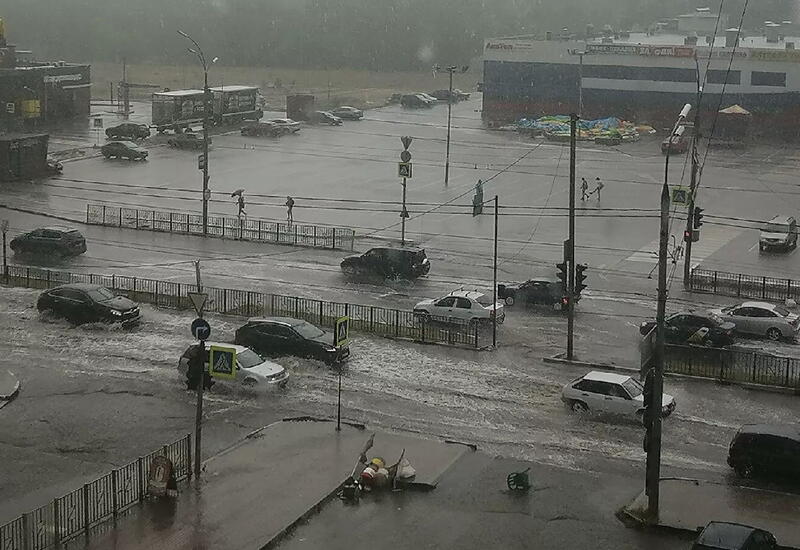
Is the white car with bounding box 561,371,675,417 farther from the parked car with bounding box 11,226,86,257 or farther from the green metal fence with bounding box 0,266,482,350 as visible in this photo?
the parked car with bounding box 11,226,86,257

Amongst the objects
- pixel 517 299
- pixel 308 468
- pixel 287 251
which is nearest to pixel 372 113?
pixel 287 251

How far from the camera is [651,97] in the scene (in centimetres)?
8025

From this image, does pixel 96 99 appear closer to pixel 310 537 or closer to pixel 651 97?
pixel 651 97

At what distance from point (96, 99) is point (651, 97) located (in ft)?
141

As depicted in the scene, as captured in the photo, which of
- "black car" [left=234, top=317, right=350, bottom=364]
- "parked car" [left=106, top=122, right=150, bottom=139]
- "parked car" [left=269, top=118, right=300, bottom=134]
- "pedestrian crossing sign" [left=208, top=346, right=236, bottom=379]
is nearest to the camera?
"pedestrian crossing sign" [left=208, top=346, right=236, bottom=379]

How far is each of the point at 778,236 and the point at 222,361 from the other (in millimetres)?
24545

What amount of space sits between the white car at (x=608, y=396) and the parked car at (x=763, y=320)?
7.43 metres

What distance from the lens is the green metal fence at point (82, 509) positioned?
55.3ft

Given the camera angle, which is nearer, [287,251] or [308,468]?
[308,468]

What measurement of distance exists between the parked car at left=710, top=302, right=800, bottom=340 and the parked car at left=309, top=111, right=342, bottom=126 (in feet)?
169

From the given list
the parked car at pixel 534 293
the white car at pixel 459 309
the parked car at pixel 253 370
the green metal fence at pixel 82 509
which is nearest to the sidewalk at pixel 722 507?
the green metal fence at pixel 82 509

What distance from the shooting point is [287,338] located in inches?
1080

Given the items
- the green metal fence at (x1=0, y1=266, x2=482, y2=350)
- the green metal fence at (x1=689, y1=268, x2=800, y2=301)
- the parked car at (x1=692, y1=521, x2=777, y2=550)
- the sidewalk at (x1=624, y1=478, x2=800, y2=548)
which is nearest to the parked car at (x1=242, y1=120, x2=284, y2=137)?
the green metal fence at (x1=0, y1=266, x2=482, y2=350)

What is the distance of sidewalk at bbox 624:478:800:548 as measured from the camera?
58.9 ft
